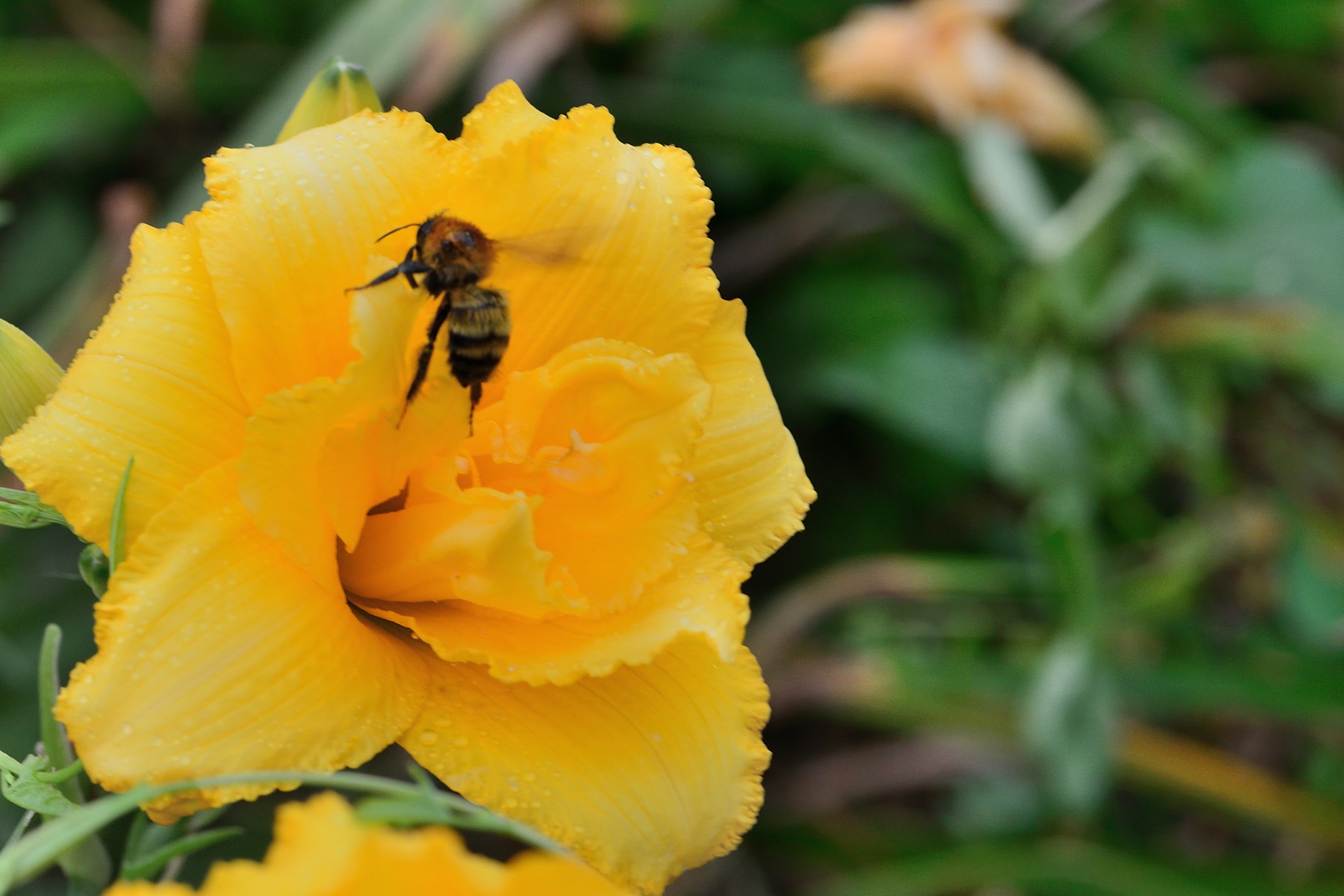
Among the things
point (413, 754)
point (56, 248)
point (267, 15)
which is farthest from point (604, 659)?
point (267, 15)

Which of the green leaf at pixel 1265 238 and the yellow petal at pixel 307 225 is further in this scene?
the green leaf at pixel 1265 238

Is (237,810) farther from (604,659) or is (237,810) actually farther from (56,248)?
(604,659)

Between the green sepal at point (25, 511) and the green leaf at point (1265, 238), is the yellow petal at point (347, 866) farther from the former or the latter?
the green leaf at point (1265, 238)

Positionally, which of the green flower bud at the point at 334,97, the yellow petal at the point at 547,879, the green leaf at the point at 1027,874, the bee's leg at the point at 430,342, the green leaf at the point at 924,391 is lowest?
the green leaf at the point at 1027,874

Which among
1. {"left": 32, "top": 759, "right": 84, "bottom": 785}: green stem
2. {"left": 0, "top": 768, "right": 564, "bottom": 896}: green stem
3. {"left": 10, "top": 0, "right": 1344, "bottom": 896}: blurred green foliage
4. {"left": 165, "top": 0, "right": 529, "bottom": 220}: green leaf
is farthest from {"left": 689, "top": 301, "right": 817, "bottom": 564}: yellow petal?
{"left": 165, "top": 0, "right": 529, "bottom": 220}: green leaf

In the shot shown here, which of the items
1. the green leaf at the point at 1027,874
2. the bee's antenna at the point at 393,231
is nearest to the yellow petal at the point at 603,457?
the bee's antenna at the point at 393,231

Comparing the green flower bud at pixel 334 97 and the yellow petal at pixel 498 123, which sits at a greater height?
the green flower bud at pixel 334 97

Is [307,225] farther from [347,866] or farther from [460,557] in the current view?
[347,866]

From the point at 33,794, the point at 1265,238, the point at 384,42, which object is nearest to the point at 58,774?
the point at 33,794
